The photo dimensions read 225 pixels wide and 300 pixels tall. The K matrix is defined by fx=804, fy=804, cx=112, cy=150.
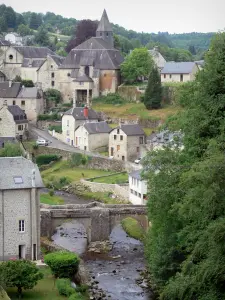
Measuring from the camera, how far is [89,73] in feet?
308

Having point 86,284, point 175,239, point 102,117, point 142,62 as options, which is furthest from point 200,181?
point 142,62

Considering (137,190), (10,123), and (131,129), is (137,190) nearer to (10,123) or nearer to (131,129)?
(131,129)

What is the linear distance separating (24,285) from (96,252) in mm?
15565

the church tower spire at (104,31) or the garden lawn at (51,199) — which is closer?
the garden lawn at (51,199)

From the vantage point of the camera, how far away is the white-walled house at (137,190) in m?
63.4

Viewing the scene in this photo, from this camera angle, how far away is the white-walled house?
208ft

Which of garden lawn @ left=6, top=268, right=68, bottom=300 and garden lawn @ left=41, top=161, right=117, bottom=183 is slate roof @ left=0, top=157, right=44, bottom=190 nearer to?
garden lawn @ left=6, top=268, right=68, bottom=300

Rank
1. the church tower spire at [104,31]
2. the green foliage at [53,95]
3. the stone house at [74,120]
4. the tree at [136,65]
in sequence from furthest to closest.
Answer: the church tower spire at [104,31] < the green foliage at [53,95] < the tree at [136,65] < the stone house at [74,120]

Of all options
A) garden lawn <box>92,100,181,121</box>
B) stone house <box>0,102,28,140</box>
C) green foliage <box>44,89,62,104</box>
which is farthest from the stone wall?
green foliage <box>44,89,62,104</box>

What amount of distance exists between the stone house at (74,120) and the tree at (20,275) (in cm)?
4389

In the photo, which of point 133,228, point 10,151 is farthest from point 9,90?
point 133,228

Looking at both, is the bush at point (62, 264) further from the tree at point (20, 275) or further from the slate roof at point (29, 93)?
the slate roof at point (29, 93)

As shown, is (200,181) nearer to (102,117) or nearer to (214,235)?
(214,235)

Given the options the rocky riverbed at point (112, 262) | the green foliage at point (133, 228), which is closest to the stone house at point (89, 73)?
the rocky riverbed at point (112, 262)
